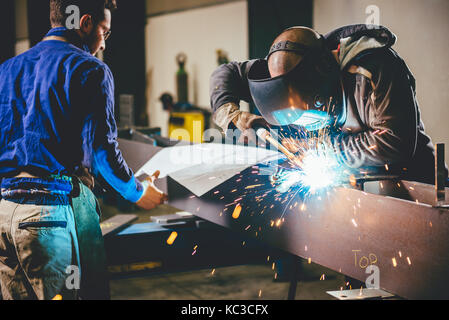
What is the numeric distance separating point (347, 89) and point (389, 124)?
234 millimetres

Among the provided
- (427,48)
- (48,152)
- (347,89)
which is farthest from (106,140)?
(427,48)

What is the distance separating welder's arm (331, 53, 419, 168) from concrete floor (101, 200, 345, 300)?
66.3 inches

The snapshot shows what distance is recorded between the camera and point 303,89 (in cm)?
167

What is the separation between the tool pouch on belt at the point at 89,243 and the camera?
1.61 metres

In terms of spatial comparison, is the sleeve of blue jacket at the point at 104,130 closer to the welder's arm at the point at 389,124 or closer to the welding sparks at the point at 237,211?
the welding sparks at the point at 237,211

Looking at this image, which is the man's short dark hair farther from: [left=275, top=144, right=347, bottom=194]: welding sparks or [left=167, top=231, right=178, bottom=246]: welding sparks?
[left=167, top=231, right=178, bottom=246]: welding sparks

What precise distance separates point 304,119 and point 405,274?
0.62 meters

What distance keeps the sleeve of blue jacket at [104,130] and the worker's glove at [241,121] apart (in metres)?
0.52

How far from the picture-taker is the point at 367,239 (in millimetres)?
1460

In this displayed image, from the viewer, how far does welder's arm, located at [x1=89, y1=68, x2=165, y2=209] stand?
1.50 m

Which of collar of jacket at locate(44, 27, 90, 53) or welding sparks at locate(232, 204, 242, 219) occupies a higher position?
collar of jacket at locate(44, 27, 90, 53)

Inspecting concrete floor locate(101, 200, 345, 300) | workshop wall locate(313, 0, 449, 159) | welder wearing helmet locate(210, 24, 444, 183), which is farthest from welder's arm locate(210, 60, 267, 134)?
workshop wall locate(313, 0, 449, 159)

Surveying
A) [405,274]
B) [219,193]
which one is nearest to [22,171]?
[219,193]

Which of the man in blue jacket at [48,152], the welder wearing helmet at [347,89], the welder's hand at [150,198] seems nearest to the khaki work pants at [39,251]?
the man in blue jacket at [48,152]
